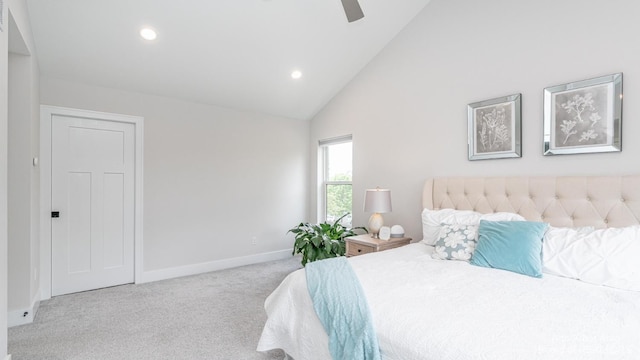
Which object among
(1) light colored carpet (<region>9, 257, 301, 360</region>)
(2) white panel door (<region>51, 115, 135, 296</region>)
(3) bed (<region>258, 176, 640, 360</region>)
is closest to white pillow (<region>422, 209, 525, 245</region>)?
(3) bed (<region>258, 176, 640, 360</region>)

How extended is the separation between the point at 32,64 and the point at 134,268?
7.42 feet

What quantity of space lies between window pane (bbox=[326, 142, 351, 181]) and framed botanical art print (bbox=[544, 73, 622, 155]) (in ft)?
8.11

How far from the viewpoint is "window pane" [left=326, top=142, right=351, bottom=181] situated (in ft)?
14.9

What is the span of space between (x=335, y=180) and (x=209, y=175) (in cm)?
180

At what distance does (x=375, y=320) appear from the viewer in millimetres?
1436

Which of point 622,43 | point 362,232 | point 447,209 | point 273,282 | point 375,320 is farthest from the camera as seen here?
point 362,232

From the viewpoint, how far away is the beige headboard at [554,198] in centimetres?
209

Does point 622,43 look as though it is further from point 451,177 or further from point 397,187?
point 397,187

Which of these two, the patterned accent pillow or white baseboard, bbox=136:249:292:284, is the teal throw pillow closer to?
the patterned accent pillow

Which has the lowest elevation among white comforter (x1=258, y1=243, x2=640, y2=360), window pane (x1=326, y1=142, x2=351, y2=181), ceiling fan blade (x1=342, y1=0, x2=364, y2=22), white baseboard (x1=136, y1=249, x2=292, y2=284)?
white baseboard (x1=136, y1=249, x2=292, y2=284)

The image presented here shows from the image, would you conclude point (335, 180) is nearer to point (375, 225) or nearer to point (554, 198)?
point (375, 225)

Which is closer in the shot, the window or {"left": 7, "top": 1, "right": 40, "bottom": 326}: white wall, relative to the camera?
{"left": 7, "top": 1, "right": 40, "bottom": 326}: white wall

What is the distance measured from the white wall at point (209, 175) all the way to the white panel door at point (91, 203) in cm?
19

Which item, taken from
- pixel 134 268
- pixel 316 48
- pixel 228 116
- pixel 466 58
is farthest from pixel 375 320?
pixel 228 116
